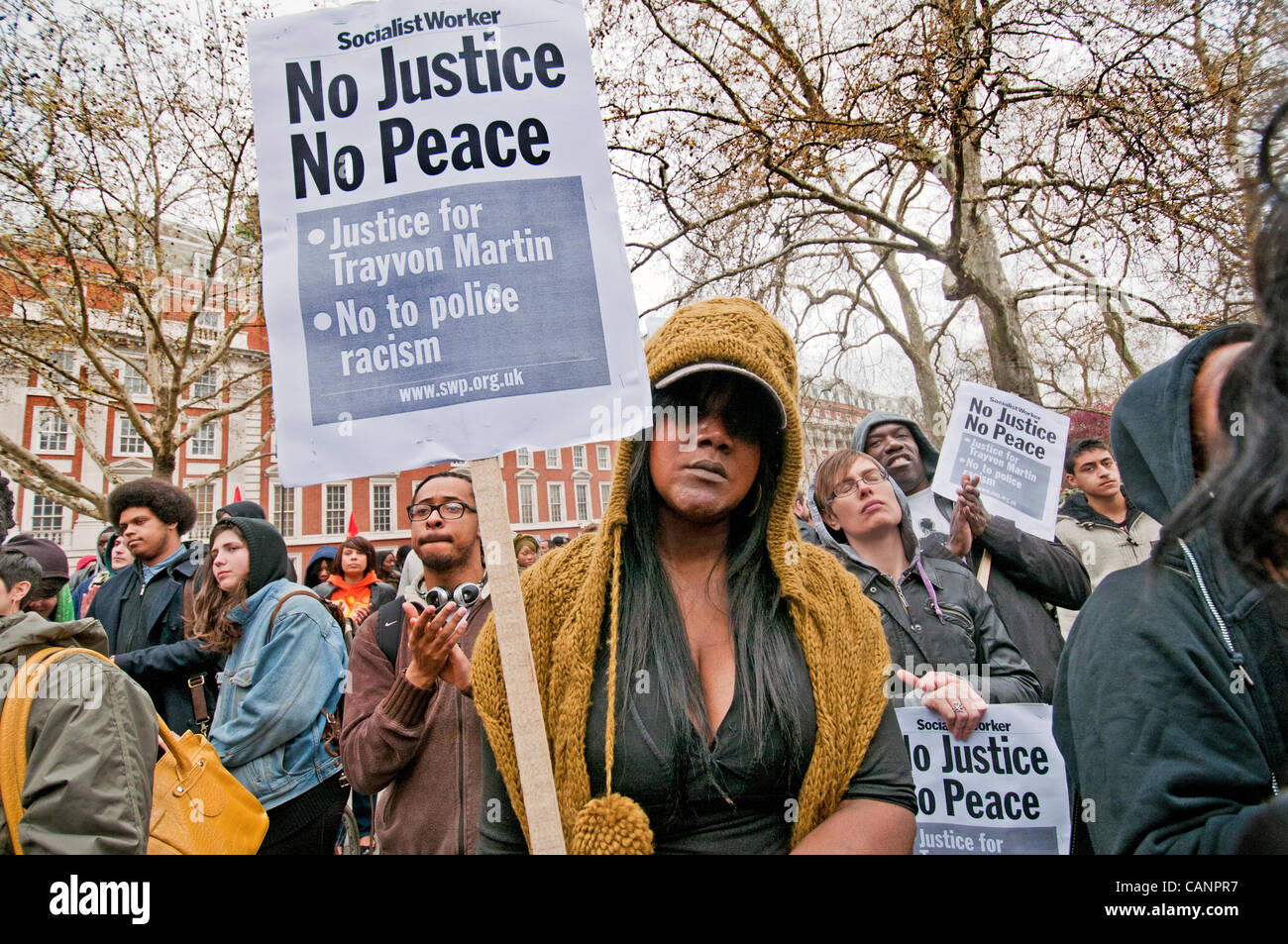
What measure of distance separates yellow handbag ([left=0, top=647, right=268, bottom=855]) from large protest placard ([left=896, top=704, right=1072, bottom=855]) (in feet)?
7.53

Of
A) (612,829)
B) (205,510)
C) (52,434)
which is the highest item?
(52,434)

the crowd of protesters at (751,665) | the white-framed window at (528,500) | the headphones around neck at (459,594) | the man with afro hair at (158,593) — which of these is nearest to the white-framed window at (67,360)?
the man with afro hair at (158,593)

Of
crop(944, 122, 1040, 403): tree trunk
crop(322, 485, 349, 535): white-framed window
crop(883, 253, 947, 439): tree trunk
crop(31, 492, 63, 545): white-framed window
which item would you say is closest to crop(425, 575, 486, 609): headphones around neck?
crop(944, 122, 1040, 403): tree trunk

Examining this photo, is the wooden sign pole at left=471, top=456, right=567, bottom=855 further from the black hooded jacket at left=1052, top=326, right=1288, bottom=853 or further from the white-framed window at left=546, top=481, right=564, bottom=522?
the white-framed window at left=546, top=481, right=564, bottom=522

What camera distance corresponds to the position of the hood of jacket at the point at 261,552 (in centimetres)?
334

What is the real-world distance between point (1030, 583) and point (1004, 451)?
2.26 feet

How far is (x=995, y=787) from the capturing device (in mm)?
2389

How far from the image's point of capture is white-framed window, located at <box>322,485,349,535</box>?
36.1 meters

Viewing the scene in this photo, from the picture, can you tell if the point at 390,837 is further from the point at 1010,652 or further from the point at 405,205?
the point at 1010,652

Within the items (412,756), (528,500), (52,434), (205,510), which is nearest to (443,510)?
(412,756)

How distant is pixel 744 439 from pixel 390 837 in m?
1.77

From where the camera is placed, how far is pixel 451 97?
1624mm

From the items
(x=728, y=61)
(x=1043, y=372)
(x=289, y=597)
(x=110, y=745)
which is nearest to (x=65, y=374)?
(x=728, y=61)

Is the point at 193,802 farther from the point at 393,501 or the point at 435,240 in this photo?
the point at 393,501
